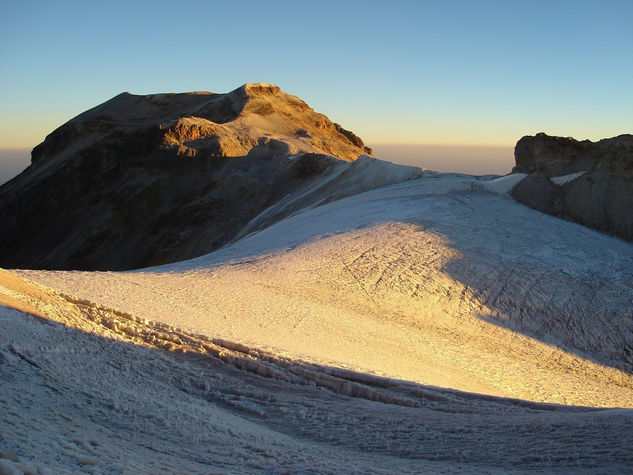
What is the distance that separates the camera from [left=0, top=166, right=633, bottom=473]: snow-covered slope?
3.55 meters

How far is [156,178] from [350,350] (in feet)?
57.7

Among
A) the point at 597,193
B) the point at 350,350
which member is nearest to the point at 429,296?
the point at 350,350

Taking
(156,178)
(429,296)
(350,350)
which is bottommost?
(350,350)

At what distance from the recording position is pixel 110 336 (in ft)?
17.1

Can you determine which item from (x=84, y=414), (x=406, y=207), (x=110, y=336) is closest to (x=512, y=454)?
(x=84, y=414)

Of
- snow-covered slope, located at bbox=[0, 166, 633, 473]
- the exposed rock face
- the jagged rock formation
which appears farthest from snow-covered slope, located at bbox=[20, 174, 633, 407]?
the exposed rock face

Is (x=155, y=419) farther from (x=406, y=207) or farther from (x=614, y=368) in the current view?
(x=406, y=207)

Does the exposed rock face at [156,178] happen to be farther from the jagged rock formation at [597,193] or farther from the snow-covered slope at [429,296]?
the snow-covered slope at [429,296]

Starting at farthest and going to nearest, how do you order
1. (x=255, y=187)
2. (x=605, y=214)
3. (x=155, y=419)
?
1. (x=255, y=187)
2. (x=605, y=214)
3. (x=155, y=419)

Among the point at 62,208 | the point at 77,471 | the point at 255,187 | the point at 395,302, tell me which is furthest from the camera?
the point at 62,208

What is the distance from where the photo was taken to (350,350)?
21.6ft

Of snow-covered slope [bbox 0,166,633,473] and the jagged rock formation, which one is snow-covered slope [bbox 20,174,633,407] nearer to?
snow-covered slope [bbox 0,166,633,473]

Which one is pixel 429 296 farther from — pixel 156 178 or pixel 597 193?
pixel 156 178

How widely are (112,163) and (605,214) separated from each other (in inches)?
736
